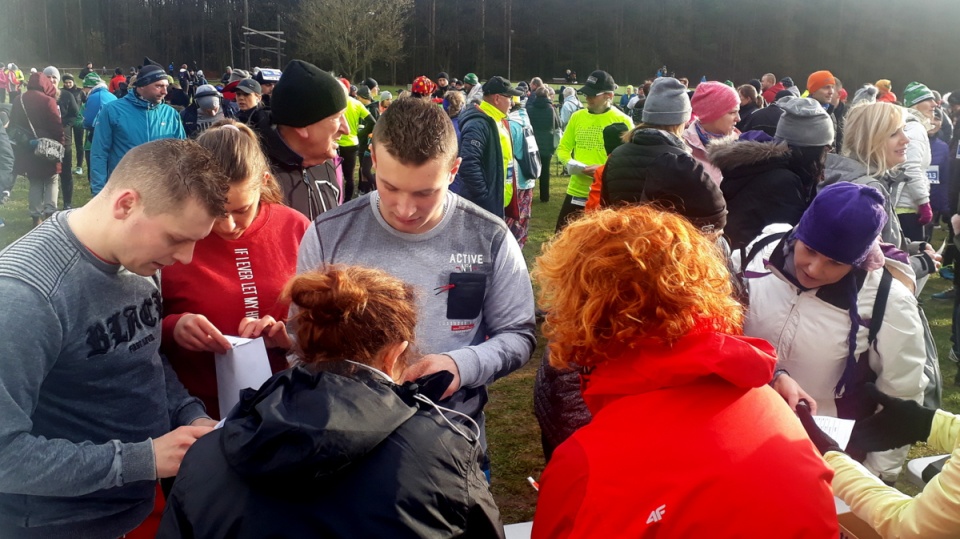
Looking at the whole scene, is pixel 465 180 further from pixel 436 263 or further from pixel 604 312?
pixel 604 312

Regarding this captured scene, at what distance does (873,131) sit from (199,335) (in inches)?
141

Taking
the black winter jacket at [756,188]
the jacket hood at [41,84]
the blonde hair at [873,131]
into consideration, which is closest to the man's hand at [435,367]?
the black winter jacket at [756,188]

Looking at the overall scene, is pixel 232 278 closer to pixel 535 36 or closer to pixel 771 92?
pixel 771 92

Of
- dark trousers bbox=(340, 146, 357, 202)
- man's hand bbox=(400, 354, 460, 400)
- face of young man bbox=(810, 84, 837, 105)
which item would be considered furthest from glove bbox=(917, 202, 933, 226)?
dark trousers bbox=(340, 146, 357, 202)

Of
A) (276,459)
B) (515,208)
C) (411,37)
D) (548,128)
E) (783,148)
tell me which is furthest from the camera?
(411,37)

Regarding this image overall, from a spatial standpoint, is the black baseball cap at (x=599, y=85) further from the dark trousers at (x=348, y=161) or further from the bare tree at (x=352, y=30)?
the bare tree at (x=352, y=30)

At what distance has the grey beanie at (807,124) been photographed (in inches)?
147

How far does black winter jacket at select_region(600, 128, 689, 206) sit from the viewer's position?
3.48 m

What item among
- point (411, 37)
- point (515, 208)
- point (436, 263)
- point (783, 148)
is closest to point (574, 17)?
point (411, 37)

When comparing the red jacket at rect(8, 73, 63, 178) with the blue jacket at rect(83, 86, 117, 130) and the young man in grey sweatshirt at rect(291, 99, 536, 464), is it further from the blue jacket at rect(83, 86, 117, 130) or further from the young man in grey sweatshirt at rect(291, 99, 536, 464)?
the young man in grey sweatshirt at rect(291, 99, 536, 464)

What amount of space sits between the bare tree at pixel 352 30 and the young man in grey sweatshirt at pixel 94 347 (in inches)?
1343

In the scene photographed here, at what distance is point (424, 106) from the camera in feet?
6.77

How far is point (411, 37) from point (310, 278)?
37400mm

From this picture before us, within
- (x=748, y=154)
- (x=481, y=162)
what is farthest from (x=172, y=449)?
(x=481, y=162)
